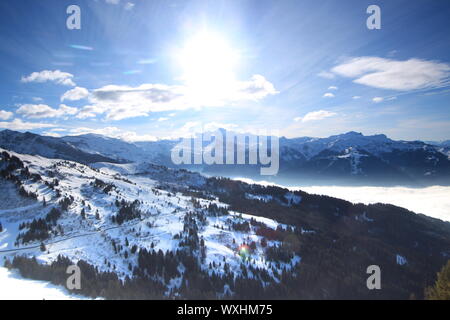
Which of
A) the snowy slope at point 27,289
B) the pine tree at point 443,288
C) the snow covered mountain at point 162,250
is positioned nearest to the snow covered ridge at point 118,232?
the snow covered mountain at point 162,250

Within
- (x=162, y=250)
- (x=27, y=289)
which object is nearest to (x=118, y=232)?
(x=162, y=250)

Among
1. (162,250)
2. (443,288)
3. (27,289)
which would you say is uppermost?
(443,288)

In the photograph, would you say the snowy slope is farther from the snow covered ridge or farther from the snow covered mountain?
the snow covered ridge

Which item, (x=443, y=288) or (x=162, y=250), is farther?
(x=162, y=250)

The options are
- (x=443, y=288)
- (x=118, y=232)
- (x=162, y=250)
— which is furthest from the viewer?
(x=118, y=232)

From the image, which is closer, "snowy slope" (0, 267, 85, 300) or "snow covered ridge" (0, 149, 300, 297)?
"snowy slope" (0, 267, 85, 300)

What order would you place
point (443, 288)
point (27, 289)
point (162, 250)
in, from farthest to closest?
point (162, 250) < point (27, 289) < point (443, 288)

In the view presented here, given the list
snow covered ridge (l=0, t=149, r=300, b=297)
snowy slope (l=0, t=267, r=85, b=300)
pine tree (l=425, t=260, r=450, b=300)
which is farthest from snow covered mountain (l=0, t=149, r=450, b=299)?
pine tree (l=425, t=260, r=450, b=300)

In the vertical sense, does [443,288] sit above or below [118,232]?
above

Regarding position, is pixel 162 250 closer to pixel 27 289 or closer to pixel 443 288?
pixel 27 289
